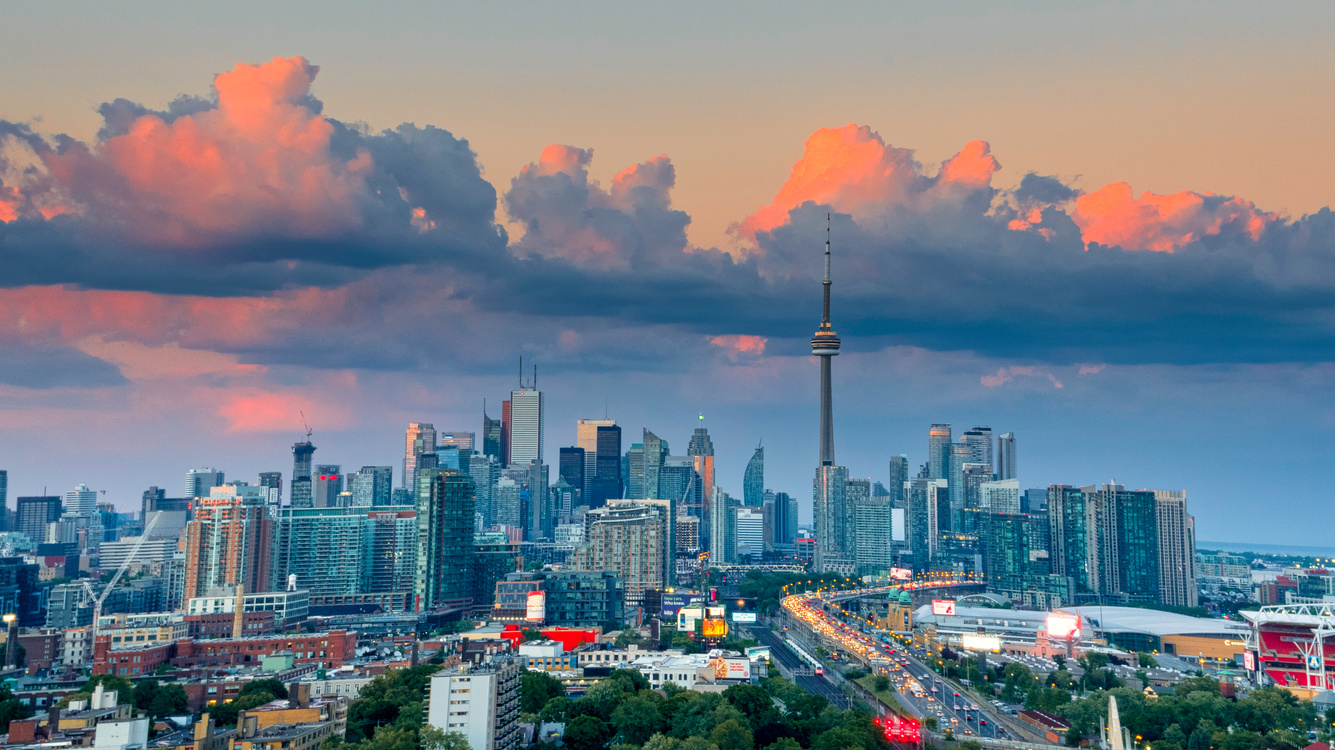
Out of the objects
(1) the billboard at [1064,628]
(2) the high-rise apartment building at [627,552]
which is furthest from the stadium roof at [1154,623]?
(2) the high-rise apartment building at [627,552]

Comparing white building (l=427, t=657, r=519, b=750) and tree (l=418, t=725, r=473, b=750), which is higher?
white building (l=427, t=657, r=519, b=750)

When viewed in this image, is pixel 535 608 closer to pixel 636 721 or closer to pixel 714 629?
pixel 714 629

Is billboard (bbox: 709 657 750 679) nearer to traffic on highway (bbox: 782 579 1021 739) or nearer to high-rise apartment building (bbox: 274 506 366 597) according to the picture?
traffic on highway (bbox: 782 579 1021 739)

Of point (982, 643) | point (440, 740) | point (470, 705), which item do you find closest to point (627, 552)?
point (982, 643)

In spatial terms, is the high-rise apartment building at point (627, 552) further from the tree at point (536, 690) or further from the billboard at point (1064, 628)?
the tree at point (536, 690)

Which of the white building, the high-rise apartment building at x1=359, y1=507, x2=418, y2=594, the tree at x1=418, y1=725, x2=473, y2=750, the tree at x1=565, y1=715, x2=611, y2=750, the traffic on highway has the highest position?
the high-rise apartment building at x1=359, y1=507, x2=418, y2=594

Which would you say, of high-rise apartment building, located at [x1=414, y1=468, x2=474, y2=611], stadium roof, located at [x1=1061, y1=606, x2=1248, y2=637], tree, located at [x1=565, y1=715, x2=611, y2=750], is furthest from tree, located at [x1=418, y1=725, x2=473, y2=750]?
stadium roof, located at [x1=1061, y1=606, x2=1248, y2=637]
